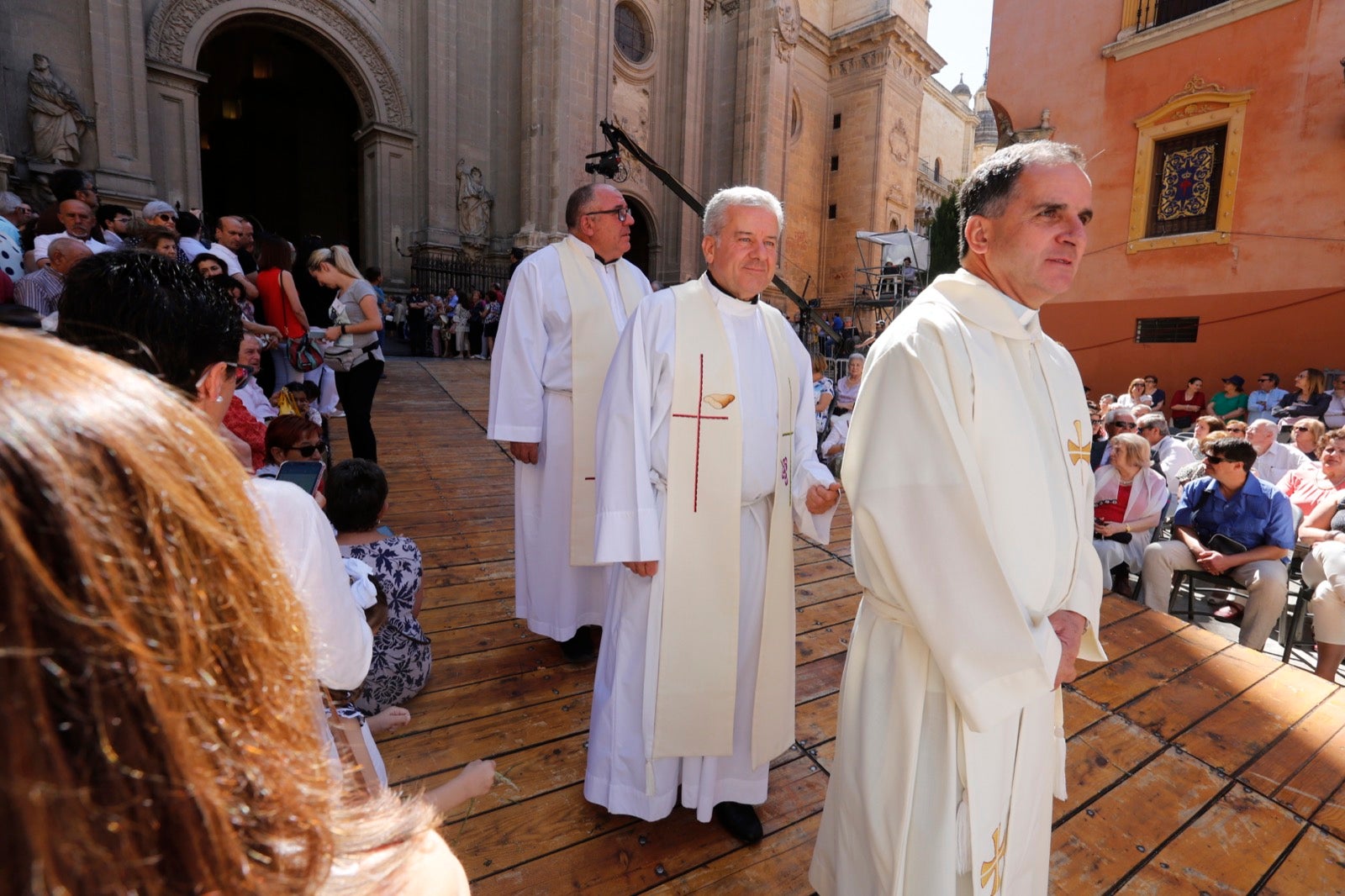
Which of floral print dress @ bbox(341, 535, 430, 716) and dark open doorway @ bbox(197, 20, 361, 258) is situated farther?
dark open doorway @ bbox(197, 20, 361, 258)

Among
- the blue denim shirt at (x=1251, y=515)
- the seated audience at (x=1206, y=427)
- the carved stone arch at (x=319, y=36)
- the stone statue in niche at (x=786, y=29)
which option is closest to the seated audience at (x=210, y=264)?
the blue denim shirt at (x=1251, y=515)

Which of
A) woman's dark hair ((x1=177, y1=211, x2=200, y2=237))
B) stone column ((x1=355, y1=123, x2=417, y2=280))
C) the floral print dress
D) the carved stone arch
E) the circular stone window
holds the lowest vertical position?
the floral print dress

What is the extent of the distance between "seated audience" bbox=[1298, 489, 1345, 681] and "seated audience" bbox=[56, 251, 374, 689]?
5.31 meters

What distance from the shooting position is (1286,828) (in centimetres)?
237

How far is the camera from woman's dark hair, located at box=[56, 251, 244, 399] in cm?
110

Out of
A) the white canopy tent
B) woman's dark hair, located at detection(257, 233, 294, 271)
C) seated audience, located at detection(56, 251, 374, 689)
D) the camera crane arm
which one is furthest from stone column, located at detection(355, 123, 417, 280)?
seated audience, located at detection(56, 251, 374, 689)

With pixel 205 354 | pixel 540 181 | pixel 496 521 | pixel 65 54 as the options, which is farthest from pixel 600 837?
pixel 540 181

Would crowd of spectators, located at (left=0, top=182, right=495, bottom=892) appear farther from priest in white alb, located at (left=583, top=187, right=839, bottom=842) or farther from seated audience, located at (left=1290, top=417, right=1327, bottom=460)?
seated audience, located at (left=1290, top=417, right=1327, bottom=460)

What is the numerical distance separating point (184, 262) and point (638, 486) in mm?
1289

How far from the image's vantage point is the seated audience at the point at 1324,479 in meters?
5.07

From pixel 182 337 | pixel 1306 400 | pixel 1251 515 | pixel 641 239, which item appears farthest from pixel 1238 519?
pixel 641 239

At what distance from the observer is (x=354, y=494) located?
2660mm

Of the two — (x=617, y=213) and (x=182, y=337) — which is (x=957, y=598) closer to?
(x=182, y=337)

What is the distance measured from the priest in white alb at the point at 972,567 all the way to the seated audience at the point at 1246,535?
3708 mm
